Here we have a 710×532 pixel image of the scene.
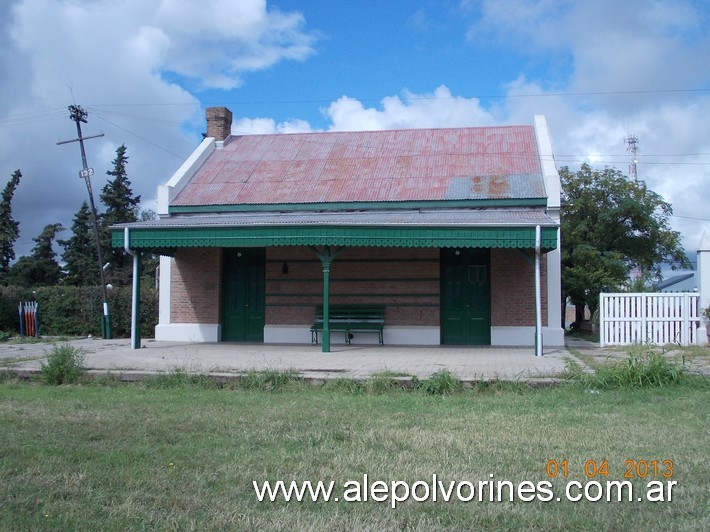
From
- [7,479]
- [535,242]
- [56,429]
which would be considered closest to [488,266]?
[535,242]

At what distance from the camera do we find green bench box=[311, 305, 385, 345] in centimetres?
1655

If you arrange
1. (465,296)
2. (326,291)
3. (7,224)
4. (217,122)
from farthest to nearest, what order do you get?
(7,224) → (217,122) → (465,296) → (326,291)

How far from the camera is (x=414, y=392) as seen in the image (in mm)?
9203

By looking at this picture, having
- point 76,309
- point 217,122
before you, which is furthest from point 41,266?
point 217,122

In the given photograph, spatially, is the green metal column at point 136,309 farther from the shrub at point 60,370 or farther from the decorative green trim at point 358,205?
the shrub at point 60,370

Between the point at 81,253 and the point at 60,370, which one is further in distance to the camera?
the point at 81,253

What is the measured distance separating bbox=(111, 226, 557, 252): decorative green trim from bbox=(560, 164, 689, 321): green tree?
8.36 metres

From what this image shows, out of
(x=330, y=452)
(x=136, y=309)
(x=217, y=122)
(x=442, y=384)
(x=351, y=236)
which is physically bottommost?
(x=330, y=452)

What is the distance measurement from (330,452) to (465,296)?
11.4 metres

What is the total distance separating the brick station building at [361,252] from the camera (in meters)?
15.8

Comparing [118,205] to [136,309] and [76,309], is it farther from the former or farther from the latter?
[136,309]

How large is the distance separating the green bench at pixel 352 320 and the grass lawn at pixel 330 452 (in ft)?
23.9

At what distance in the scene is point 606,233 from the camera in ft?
77.8

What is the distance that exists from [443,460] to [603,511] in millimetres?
1462
